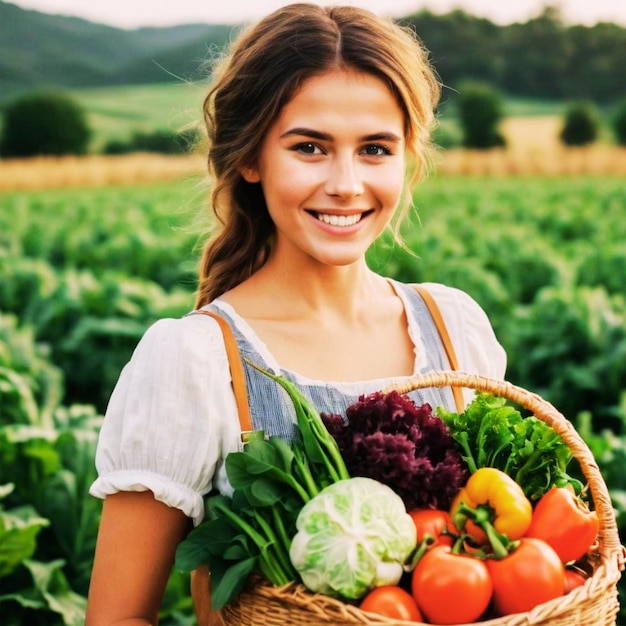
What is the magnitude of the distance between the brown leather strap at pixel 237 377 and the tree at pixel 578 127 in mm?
63417

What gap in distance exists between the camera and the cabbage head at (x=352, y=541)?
170 centimetres

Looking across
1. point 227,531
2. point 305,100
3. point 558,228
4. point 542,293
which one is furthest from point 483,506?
point 558,228

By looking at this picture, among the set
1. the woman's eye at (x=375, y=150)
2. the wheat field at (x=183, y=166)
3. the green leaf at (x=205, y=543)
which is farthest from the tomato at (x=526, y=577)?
the wheat field at (x=183, y=166)

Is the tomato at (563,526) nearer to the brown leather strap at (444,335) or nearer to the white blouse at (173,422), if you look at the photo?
the brown leather strap at (444,335)

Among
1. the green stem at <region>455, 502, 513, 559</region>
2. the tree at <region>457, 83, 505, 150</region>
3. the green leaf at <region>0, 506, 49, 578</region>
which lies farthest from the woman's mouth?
A: the tree at <region>457, 83, 505, 150</region>

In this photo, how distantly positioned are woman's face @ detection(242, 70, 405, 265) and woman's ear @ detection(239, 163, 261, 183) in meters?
0.14

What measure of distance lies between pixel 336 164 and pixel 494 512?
87 cm

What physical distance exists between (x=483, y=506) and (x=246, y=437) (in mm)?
580

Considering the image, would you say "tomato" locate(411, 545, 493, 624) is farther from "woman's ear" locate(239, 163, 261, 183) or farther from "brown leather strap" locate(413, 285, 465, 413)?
"woman's ear" locate(239, 163, 261, 183)

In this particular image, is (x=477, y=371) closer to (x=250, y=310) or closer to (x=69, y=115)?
(x=250, y=310)

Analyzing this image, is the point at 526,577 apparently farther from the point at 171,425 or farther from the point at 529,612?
the point at 171,425

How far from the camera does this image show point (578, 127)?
209 feet

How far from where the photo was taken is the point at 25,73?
7244 centimetres

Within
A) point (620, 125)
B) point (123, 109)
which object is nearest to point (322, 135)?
point (123, 109)
